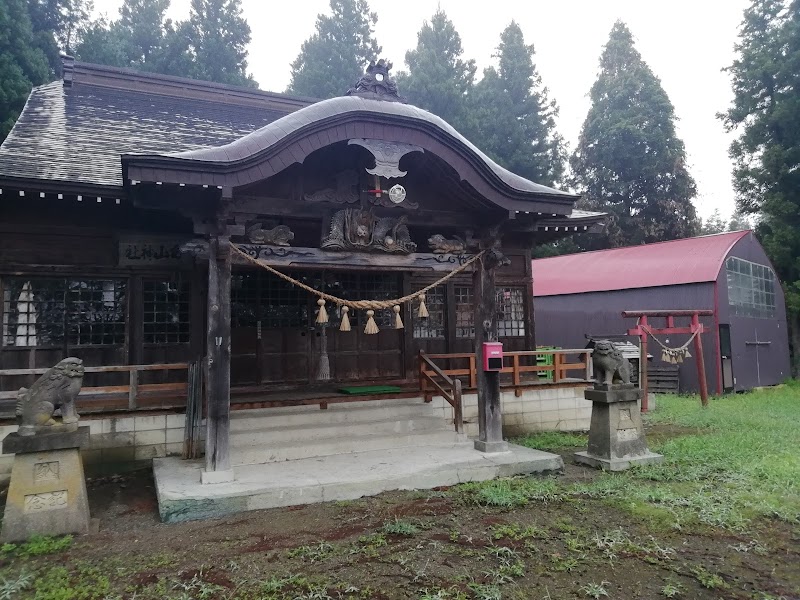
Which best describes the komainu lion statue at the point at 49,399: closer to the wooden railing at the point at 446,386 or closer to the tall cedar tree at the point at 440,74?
the wooden railing at the point at 446,386

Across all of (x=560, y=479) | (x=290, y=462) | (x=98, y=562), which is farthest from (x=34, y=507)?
(x=560, y=479)

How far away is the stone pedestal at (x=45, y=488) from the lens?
17.1 ft

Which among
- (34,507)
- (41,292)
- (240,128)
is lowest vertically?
(34,507)

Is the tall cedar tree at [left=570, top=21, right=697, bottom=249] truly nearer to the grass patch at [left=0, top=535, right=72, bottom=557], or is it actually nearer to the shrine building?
the shrine building

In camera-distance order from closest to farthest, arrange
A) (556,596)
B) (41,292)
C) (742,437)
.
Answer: (556,596)
(41,292)
(742,437)

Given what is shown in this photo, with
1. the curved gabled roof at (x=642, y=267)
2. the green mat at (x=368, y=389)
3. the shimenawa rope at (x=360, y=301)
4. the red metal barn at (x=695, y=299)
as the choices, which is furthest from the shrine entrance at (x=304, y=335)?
the curved gabled roof at (x=642, y=267)

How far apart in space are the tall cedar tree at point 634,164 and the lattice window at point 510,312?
1905cm

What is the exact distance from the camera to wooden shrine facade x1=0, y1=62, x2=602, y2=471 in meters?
6.66

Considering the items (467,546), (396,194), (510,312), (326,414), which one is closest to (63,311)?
(326,414)

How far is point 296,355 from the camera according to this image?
10.3 m

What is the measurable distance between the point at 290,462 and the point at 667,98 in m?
30.5

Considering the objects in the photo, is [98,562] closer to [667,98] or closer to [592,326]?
[592,326]

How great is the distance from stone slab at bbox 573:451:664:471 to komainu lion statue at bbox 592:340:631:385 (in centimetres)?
107

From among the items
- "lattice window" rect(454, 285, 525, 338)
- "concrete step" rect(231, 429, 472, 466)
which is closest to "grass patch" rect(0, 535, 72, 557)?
"concrete step" rect(231, 429, 472, 466)
